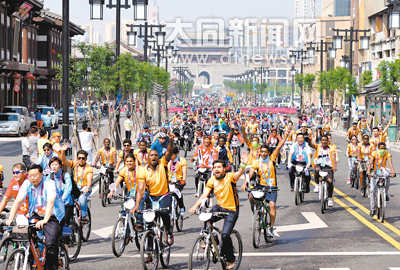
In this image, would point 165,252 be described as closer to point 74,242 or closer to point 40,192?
point 74,242

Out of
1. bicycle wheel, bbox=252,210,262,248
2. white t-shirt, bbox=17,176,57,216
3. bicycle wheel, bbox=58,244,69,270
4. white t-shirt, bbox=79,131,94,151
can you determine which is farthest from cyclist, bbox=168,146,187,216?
white t-shirt, bbox=79,131,94,151

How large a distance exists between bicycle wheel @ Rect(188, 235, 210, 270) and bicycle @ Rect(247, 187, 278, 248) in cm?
229

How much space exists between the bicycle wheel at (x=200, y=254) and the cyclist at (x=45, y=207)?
5.84 ft

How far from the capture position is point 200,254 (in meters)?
8.74

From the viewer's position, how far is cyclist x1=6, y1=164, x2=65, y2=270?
→ 325 inches

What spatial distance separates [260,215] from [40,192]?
167 inches

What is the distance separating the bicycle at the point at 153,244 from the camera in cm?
923

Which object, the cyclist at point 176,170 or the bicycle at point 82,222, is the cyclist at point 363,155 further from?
the bicycle at point 82,222

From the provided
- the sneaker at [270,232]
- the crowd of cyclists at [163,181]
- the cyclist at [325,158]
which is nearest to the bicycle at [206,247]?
the crowd of cyclists at [163,181]

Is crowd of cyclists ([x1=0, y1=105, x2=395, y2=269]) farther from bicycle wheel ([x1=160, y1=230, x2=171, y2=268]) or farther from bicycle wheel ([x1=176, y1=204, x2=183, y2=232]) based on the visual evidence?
bicycle wheel ([x1=160, y1=230, x2=171, y2=268])

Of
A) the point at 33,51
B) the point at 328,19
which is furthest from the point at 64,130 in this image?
the point at 328,19

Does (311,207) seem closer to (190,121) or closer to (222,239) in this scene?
(222,239)

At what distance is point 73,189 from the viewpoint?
10.1m

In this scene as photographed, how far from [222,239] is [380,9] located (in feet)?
195
